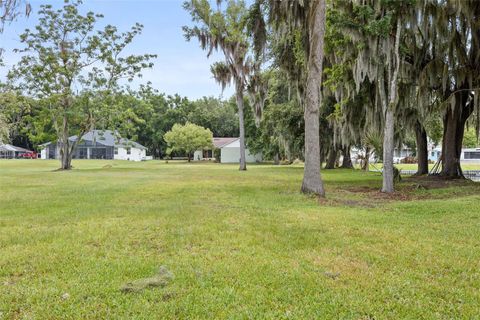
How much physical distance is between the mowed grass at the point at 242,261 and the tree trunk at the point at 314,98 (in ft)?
7.28

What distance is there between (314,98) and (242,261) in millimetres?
6721

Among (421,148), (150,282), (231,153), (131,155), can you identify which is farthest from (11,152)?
(150,282)

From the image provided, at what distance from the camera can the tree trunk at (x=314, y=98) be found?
980 cm

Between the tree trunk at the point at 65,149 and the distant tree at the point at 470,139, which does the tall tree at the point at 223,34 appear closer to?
the tree trunk at the point at 65,149

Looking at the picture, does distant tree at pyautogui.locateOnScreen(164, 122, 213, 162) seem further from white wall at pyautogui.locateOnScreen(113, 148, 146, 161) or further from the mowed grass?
the mowed grass

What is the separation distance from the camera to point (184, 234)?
17.2 feet

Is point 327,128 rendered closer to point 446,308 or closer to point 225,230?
point 225,230

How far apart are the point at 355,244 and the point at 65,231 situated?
408 centimetres

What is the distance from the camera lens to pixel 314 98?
9.89 metres

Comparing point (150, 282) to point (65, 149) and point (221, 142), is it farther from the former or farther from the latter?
point (221, 142)

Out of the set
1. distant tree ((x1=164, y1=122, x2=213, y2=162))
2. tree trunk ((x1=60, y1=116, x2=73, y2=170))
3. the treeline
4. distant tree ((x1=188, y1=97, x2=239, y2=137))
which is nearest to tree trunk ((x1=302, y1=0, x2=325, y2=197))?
the treeline

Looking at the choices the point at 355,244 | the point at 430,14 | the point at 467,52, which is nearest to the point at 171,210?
the point at 355,244

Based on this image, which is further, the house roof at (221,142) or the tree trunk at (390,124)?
the house roof at (221,142)

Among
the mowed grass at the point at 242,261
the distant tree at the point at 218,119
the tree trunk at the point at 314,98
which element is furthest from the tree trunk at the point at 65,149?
the distant tree at the point at 218,119
